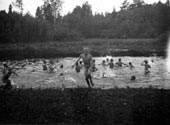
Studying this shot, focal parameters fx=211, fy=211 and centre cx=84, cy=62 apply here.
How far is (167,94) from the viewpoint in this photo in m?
8.74

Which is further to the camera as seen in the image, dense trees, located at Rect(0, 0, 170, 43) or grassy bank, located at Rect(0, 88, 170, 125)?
dense trees, located at Rect(0, 0, 170, 43)

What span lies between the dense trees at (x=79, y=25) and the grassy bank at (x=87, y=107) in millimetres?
51430

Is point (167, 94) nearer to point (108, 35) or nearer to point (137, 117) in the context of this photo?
point (137, 117)

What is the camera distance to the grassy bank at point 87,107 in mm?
6898

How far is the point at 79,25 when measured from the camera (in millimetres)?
84250

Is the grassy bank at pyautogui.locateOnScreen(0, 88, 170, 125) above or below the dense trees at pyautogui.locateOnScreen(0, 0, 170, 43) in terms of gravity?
below

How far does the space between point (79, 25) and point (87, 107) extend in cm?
7837

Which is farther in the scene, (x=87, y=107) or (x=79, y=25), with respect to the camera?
(x=79, y=25)

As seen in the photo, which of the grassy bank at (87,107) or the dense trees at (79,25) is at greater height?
the dense trees at (79,25)

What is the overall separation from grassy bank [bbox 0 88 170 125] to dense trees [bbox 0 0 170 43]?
169ft

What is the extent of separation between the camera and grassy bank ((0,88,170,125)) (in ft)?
22.6

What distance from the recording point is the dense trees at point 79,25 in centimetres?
6121

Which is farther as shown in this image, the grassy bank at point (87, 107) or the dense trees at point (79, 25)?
the dense trees at point (79, 25)

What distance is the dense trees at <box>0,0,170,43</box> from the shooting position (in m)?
61.2
